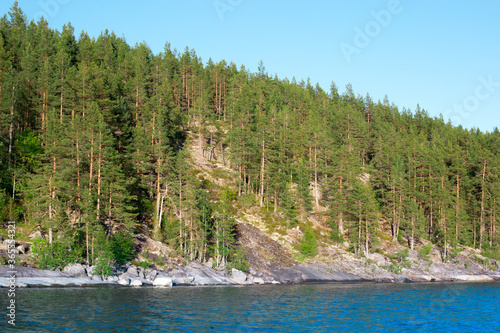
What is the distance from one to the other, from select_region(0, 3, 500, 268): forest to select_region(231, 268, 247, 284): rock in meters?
2.64

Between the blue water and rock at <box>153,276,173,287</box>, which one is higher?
the blue water

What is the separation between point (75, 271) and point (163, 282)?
1031cm

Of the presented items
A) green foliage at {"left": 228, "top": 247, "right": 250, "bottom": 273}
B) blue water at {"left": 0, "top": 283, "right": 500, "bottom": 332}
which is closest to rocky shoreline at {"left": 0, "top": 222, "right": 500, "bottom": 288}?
green foliage at {"left": 228, "top": 247, "right": 250, "bottom": 273}

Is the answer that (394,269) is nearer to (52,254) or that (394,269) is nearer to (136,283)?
(136,283)

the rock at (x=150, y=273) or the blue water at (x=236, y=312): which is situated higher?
the blue water at (x=236, y=312)

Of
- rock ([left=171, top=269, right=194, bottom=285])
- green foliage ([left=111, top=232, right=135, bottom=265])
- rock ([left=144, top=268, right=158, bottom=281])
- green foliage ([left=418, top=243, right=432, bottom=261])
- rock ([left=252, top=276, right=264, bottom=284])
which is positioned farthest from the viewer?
green foliage ([left=418, top=243, right=432, bottom=261])

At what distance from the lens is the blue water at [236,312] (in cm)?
2259

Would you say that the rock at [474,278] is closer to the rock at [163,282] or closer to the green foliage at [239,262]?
the green foliage at [239,262]

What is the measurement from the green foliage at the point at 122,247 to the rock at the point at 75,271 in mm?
4254

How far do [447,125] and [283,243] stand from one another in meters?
102

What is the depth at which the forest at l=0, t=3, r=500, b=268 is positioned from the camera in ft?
164

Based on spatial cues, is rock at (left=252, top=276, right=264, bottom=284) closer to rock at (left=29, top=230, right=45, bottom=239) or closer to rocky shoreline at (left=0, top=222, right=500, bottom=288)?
rocky shoreline at (left=0, top=222, right=500, bottom=288)

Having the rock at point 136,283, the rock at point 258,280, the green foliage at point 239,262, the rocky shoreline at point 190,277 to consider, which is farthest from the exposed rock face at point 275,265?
the rock at point 136,283

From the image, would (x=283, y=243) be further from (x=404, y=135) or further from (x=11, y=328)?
(x=404, y=135)
